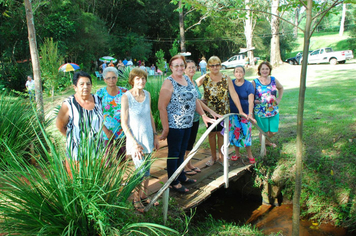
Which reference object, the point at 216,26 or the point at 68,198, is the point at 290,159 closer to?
the point at 68,198

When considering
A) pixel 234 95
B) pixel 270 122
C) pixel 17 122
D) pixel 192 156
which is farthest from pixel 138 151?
pixel 270 122

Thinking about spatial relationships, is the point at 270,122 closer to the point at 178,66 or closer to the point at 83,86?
the point at 178,66

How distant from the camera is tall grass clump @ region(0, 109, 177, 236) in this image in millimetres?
2068

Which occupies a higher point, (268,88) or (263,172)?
(268,88)

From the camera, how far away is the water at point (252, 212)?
14.3 ft

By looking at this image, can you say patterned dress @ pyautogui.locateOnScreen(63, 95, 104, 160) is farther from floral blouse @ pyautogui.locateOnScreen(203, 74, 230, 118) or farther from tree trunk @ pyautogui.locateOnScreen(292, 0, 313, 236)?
tree trunk @ pyautogui.locateOnScreen(292, 0, 313, 236)

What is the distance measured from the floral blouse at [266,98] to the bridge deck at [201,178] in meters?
0.91

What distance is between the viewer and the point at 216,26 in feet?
121

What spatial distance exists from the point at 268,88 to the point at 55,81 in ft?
36.5

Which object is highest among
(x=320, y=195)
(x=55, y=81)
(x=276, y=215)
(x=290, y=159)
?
(x=55, y=81)

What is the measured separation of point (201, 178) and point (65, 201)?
7.83 ft

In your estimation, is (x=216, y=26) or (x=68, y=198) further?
(x=216, y=26)

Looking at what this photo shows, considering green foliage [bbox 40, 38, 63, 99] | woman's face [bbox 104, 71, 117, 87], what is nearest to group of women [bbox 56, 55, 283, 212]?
woman's face [bbox 104, 71, 117, 87]

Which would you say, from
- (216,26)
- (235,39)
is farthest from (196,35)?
(235,39)
